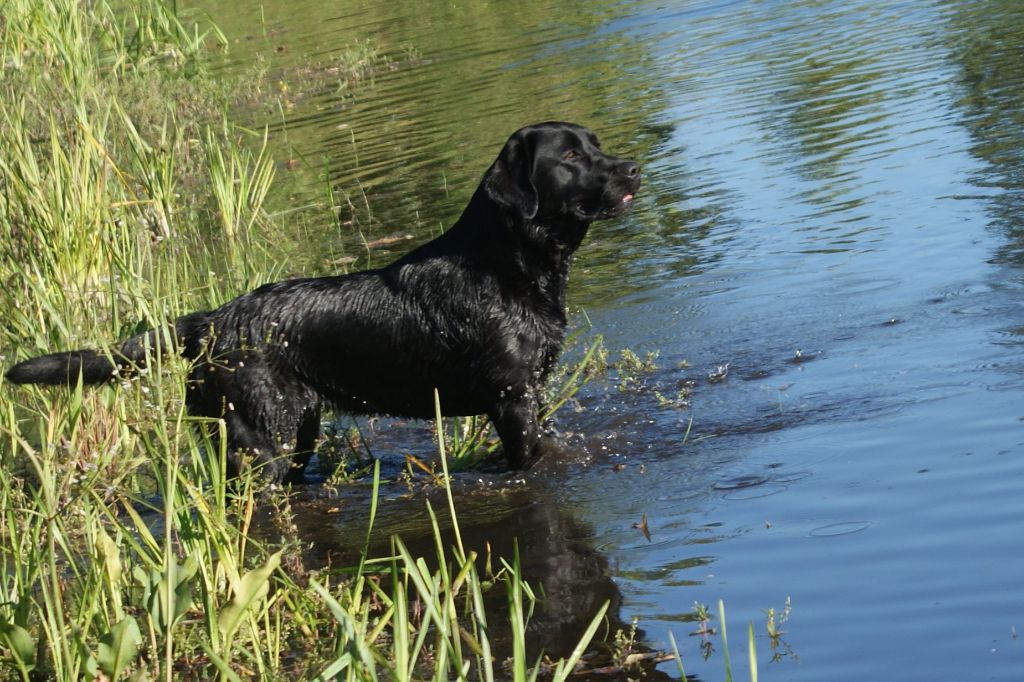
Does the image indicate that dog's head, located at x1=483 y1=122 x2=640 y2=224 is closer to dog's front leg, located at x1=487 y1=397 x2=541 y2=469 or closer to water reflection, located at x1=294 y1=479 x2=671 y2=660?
dog's front leg, located at x1=487 y1=397 x2=541 y2=469

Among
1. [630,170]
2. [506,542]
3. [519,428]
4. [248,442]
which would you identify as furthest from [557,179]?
[248,442]

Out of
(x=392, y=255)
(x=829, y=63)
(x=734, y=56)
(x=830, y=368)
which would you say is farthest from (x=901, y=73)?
(x=830, y=368)

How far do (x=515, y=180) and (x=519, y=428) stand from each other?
1.18 m

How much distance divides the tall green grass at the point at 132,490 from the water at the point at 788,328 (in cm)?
68

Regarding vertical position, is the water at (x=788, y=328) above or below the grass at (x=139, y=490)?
below

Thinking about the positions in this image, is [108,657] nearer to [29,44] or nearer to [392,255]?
[29,44]

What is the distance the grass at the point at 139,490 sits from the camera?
3.42m

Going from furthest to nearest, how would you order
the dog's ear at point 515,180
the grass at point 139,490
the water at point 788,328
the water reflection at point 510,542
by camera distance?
the dog's ear at point 515,180
the water reflection at point 510,542
the water at point 788,328
the grass at point 139,490

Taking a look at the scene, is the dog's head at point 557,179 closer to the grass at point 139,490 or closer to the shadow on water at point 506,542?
the grass at point 139,490

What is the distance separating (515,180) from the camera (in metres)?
6.15

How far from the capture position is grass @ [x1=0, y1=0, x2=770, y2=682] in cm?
342

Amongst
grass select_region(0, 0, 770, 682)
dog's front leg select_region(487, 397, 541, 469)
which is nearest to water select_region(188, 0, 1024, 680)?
dog's front leg select_region(487, 397, 541, 469)

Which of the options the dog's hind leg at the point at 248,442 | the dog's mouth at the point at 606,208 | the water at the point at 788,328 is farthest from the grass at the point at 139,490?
the dog's mouth at the point at 606,208

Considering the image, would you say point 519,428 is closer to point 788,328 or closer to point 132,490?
point 132,490
